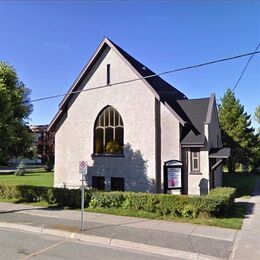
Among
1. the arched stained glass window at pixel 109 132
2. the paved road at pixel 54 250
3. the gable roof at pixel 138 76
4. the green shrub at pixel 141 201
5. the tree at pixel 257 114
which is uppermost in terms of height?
the tree at pixel 257 114

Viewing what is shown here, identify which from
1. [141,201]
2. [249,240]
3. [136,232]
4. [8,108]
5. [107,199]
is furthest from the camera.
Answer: [8,108]

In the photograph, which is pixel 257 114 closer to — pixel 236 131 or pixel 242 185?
pixel 236 131

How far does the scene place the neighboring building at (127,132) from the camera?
69.8ft

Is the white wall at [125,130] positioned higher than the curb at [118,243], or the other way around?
the white wall at [125,130]

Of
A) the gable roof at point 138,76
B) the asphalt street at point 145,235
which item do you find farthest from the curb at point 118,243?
the gable roof at point 138,76

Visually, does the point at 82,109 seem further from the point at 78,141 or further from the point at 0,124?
the point at 0,124

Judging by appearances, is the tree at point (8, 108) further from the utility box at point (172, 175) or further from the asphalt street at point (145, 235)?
the utility box at point (172, 175)

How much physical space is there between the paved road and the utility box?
9.58 meters

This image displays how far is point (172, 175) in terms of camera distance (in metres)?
20.0

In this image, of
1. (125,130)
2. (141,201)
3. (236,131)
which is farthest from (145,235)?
(236,131)

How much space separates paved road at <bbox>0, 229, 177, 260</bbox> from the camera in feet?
30.1

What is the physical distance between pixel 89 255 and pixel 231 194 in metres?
8.79

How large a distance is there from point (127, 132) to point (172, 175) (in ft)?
14.0

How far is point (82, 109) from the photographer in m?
24.4
